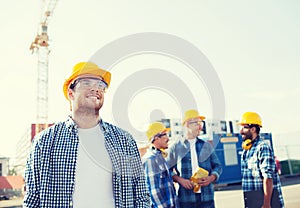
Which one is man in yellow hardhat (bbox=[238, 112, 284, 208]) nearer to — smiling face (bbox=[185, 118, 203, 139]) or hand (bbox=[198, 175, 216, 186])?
hand (bbox=[198, 175, 216, 186])

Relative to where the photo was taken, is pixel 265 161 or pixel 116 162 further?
pixel 265 161

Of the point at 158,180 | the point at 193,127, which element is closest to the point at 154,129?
the point at 193,127

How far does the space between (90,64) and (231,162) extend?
16432 millimetres

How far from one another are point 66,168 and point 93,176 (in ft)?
0.66

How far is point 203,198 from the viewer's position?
4266 mm

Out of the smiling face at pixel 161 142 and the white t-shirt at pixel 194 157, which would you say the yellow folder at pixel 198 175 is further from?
the smiling face at pixel 161 142

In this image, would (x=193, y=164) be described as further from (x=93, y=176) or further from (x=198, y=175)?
(x=93, y=176)

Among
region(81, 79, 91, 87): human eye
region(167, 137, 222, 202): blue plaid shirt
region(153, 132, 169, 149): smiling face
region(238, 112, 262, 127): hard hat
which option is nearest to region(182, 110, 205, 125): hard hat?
region(167, 137, 222, 202): blue plaid shirt

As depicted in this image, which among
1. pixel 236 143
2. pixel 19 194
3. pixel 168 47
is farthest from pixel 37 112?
pixel 168 47

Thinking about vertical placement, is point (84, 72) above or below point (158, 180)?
above

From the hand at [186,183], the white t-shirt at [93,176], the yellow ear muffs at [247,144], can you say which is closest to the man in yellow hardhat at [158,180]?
the hand at [186,183]

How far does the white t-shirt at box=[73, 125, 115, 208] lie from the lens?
214cm

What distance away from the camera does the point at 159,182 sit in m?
4.06

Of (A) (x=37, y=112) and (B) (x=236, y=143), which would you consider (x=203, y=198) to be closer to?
(B) (x=236, y=143)
